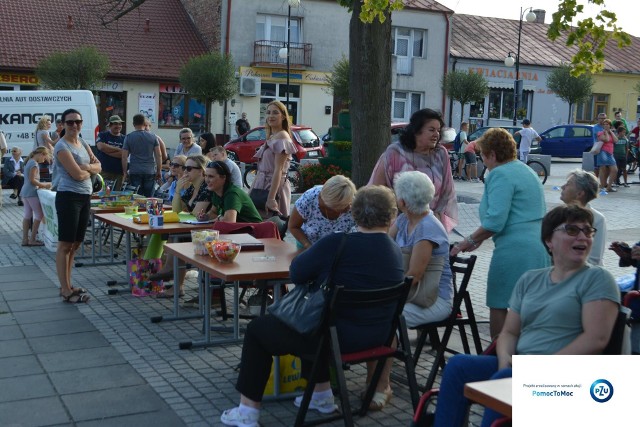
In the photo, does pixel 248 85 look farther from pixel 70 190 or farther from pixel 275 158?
pixel 70 190

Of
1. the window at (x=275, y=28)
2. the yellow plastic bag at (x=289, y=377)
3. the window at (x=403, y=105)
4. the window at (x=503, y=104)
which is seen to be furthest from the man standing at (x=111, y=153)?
the window at (x=503, y=104)

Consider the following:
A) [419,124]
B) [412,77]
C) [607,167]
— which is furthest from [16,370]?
[412,77]

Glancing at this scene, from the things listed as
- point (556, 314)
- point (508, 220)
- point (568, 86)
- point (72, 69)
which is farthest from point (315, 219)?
point (568, 86)

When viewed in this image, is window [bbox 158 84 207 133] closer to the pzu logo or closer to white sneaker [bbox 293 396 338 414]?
white sneaker [bbox 293 396 338 414]

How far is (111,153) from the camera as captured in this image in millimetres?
13258

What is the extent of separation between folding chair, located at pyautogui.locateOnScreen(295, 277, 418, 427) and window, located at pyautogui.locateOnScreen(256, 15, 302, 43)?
1333 inches

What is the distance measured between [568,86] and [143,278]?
36.2m

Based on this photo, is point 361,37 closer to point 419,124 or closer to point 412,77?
point 419,124

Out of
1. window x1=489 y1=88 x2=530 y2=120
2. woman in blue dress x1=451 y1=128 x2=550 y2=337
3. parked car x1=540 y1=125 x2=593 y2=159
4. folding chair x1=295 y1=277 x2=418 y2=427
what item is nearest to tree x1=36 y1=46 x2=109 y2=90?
parked car x1=540 y1=125 x2=593 y2=159

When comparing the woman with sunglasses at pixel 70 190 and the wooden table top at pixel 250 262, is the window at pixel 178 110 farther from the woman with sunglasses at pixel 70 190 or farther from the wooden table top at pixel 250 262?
the wooden table top at pixel 250 262

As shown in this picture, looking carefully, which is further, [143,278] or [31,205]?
[31,205]

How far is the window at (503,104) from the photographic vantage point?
44094 millimetres

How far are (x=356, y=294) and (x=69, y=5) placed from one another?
35.8 meters

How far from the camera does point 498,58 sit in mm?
43344
